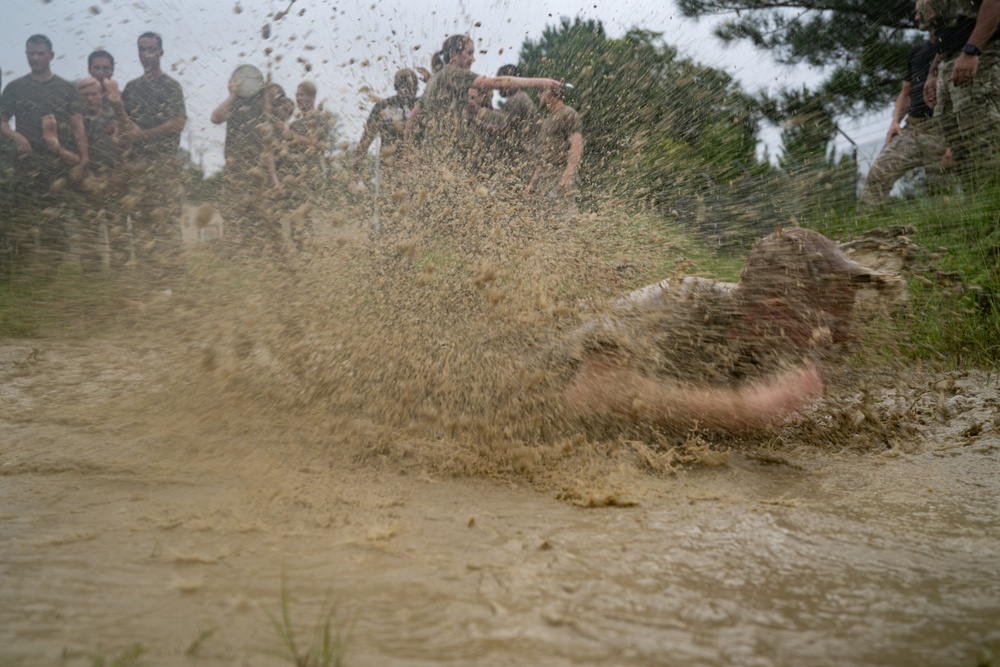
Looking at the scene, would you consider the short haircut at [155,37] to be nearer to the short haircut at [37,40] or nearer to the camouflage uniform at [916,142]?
the short haircut at [37,40]

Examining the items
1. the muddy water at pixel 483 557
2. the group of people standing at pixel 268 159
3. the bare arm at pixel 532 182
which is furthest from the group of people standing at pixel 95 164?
the bare arm at pixel 532 182

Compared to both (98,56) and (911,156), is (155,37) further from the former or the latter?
(911,156)

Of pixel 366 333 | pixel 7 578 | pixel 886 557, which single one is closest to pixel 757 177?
pixel 366 333

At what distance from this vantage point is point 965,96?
4.01m

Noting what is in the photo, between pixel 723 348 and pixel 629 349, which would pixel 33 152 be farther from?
pixel 723 348

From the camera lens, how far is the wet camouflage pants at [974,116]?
12.8 ft

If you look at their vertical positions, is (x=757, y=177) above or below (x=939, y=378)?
above

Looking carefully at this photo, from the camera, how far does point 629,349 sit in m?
2.82

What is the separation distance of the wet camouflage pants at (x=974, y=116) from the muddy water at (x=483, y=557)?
2.40 metres

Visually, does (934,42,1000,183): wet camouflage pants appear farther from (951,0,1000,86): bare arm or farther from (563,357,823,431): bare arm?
(563,357,823,431): bare arm

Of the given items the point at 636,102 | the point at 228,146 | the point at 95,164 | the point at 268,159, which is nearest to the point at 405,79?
the point at 268,159

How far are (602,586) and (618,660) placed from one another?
285mm

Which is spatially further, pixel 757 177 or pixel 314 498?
pixel 757 177

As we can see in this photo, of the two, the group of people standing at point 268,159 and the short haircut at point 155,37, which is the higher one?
the short haircut at point 155,37
